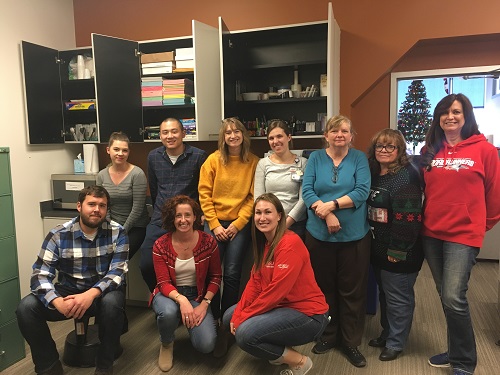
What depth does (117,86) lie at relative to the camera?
11.2ft

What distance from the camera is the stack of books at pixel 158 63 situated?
344 centimetres

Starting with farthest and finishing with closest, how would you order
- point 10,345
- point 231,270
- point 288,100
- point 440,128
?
point 288,100
point 231,270
point 10,345
point 440,128

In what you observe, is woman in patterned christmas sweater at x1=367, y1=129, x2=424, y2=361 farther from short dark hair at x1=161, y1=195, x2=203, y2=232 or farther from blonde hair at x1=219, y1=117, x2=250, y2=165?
short dark hair at x1=161, y1=195, x2=203, y2=232

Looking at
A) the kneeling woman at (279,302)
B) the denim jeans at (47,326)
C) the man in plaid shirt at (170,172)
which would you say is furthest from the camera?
the man in plaid shirt at (170,172)

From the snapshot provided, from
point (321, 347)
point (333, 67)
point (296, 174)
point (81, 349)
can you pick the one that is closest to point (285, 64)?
point (333, 67)

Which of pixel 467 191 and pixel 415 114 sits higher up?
pixel 415 114

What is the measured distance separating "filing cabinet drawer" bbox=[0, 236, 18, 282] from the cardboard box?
1.82 metres

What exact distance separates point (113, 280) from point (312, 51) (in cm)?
244

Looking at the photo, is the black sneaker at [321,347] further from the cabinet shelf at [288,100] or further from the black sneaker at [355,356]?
the cabinet shelf at [288,100]

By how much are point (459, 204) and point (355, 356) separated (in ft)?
3.43

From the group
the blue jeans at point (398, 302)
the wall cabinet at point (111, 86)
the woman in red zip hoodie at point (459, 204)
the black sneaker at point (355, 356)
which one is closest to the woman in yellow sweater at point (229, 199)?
the wall cabinet at point (111, 86)

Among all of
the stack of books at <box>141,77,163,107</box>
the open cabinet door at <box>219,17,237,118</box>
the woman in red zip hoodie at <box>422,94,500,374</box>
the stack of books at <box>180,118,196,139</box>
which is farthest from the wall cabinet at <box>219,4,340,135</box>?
the woman in red zip hoodie at <box>422,94,500,374</box>

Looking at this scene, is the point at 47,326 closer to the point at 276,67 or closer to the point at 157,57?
the point at 157,57

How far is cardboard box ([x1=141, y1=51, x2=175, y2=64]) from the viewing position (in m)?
3.44
